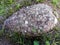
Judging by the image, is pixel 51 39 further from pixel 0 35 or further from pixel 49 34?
pixel 0 35

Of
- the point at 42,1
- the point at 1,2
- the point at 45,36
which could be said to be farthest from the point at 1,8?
the point at 45,36

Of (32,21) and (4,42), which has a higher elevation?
(32,21)

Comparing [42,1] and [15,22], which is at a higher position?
[42,1]

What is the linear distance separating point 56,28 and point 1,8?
1.22 m

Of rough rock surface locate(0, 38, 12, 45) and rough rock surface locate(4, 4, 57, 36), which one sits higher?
rough rock surface locate(4, 4, 57, 36)

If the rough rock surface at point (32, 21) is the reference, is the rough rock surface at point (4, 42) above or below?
below

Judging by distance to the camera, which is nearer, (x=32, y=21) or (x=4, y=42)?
(x=32, y=21)

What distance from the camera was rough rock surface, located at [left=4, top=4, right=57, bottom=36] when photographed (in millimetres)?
3185

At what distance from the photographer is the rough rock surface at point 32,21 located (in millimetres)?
3185

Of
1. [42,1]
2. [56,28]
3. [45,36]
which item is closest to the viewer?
[45,36]

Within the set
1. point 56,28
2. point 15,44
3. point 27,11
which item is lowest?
point 15,44

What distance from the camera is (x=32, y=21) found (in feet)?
10.8

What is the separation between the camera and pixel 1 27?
359 cm

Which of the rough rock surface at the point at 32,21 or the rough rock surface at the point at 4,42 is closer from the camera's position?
the rough rock surface at the point at 32,21
